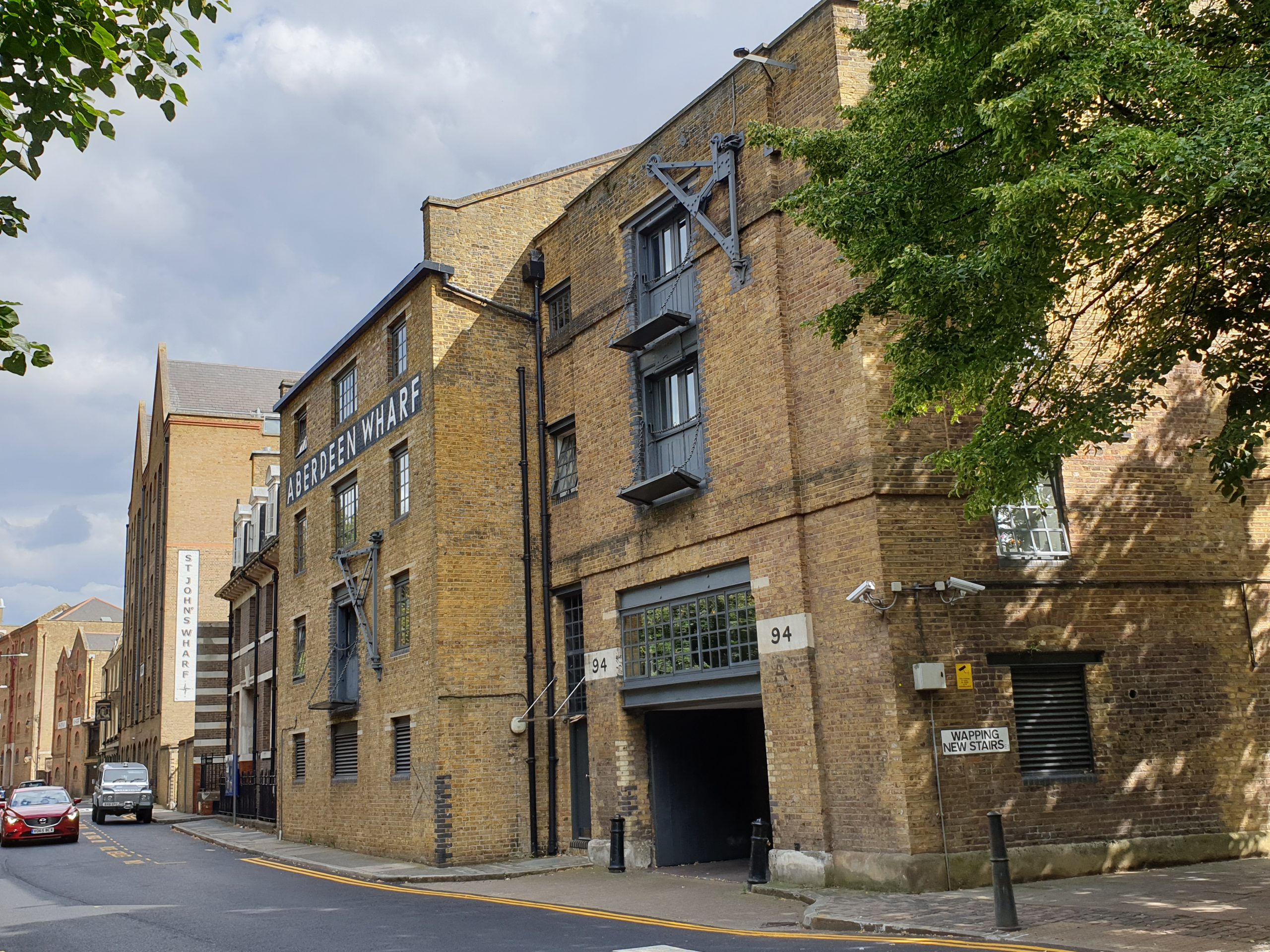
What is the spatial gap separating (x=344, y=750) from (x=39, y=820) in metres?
10.1

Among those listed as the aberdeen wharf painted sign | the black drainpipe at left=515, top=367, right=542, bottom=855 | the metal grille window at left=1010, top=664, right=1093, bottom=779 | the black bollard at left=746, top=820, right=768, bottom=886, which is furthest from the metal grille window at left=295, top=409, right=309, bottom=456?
the metal grille window at left=1010, top=664, right=1093, bottom=779

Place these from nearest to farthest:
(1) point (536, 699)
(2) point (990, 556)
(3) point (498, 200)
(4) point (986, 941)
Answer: (4) point (986, 941)
(2) point (990, 556)
(1) point (536, 699)
(3) point (498, 200)

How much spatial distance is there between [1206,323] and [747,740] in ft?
32.9

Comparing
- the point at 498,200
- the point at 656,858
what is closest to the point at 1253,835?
the point at 656,858

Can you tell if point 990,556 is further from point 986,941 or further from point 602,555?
point 602,555

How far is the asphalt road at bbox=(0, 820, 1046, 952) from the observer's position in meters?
10.3

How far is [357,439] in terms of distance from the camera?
23922 millimetres

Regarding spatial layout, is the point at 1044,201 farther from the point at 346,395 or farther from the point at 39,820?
the point at 39,820

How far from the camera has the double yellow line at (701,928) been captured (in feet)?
30.0

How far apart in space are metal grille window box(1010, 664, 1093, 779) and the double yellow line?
396cm

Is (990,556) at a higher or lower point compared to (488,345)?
lower

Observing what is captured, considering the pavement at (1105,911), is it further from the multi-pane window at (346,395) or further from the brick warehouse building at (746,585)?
the multi-pane window at (346,395)

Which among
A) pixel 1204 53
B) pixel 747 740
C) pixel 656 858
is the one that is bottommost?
pixel 656 858

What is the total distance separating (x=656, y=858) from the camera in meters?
16.8
